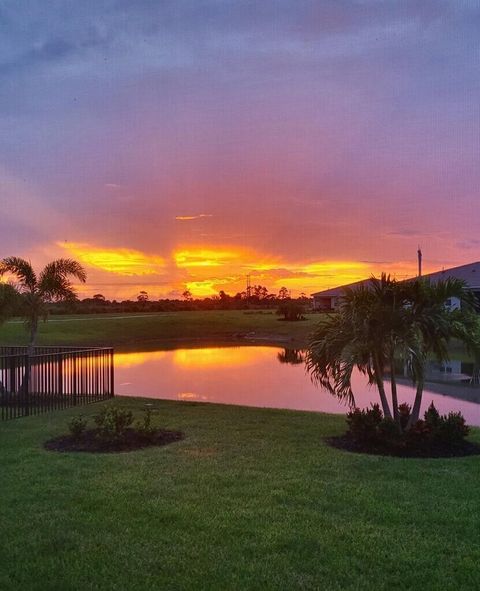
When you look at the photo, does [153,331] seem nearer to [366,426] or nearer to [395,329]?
[366,426]

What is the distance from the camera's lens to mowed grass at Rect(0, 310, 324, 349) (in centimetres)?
3988

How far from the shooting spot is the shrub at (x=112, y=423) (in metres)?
7.89

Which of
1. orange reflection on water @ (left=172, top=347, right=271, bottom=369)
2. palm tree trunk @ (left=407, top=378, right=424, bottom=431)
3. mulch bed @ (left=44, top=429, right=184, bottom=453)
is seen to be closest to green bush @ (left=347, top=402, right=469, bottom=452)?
palm tree trunk @ (left=407, top=378, right=424, bottom=431)

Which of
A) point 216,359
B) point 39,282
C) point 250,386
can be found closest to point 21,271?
point 39,282

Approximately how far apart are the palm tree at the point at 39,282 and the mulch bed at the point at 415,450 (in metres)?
9.74

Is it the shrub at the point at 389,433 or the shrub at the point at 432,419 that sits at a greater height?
the shrub at the point at 432,419

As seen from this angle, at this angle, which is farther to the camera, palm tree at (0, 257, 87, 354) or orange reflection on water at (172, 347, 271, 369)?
orange reflection on water at (172, 347, 271, 369)

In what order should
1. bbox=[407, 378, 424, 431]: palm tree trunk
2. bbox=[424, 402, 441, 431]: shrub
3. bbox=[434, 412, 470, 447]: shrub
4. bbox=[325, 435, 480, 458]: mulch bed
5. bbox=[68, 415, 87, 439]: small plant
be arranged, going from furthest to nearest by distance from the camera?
bbox=[68, 415, 87, 439]: small plant, bbox=[407, 378, 424, 431]: palm tree trunk, bbox=[424, 402, 441, 431]: shrub, bbox=[434, 412, 470, 447]: shrub, bbox=[325, 435, 480, 458]: mulch bed

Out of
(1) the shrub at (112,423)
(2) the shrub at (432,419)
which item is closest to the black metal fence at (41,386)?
(1) the shrub at (112,423)

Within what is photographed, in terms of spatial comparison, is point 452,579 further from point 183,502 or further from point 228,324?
point 228,324

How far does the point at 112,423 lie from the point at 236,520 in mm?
3514

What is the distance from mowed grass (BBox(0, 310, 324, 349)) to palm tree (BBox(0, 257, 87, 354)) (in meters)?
22.0

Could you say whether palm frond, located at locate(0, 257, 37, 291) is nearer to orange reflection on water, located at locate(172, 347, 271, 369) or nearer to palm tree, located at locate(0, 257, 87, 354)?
palm tree, located at locate(0, 257, 87, 354)

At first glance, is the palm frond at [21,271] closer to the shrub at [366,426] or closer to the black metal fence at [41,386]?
the black metal fence at [41,386]
